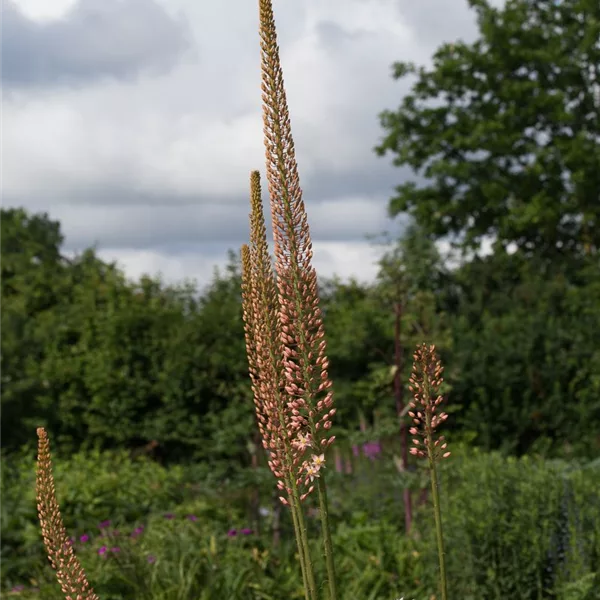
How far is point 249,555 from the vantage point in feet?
21.7

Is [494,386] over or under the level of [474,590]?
over

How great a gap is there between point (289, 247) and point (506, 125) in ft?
83.3

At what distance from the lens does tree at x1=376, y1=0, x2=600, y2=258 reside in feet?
84.9

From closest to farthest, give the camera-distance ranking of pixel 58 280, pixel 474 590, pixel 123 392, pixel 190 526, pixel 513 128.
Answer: pixel 474 590
pixel 190 526
pixel 123 392
pixel 58 280
pixel 513 128

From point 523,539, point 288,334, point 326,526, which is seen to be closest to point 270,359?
point 288,334

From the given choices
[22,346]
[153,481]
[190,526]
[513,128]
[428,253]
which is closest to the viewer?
[190,526]

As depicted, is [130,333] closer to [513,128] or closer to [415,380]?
[415,380]

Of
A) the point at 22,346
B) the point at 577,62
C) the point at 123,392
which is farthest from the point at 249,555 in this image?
the point at 577,62

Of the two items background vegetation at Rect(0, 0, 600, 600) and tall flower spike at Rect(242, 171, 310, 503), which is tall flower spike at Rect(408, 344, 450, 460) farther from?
background vegetation at Rect(0, 0, 600, 600)

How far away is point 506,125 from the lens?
86.6ft

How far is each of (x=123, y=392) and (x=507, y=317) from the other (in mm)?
5581

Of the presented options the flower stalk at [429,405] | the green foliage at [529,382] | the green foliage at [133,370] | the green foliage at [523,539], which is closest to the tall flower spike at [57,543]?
the flower stalk at [429,405]

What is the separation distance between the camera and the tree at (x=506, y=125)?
84.9 feet

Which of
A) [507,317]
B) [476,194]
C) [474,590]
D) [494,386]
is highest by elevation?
[476,194]
